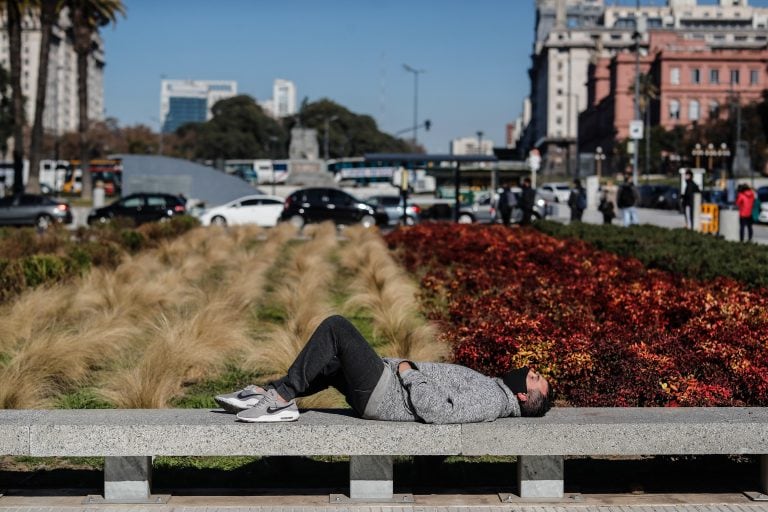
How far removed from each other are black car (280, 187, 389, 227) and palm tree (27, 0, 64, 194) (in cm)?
1269

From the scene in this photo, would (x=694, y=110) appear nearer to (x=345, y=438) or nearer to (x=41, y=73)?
(x=41, y=73)

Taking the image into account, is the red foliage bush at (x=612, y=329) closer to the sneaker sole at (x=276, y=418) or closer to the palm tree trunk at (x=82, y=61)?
the sneaker sole at (x=276, y=418)

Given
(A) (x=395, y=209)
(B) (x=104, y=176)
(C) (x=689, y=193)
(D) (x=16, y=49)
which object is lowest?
(A) (x=395, y=209)

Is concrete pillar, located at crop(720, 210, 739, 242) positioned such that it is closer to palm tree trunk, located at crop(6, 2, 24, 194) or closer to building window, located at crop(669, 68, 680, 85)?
palm tree trunk, located at crop(6, 2, 24, 194)

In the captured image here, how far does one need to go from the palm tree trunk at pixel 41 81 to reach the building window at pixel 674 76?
89.1 meters

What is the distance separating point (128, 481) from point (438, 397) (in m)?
1.55

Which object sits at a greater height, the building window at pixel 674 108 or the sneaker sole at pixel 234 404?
the building window at pixel 674 108

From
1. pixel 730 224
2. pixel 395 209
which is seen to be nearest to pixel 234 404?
pixel 730 224

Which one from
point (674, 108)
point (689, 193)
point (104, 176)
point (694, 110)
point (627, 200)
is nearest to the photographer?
point (689, 193)

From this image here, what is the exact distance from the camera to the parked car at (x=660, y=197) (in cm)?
5884

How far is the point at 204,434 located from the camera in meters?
5.57

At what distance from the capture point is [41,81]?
1844 inches

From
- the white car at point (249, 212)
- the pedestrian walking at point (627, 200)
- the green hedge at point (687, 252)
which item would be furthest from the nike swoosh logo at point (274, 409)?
the white car at point (249, 212)

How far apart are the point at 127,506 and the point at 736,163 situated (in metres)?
61.3
